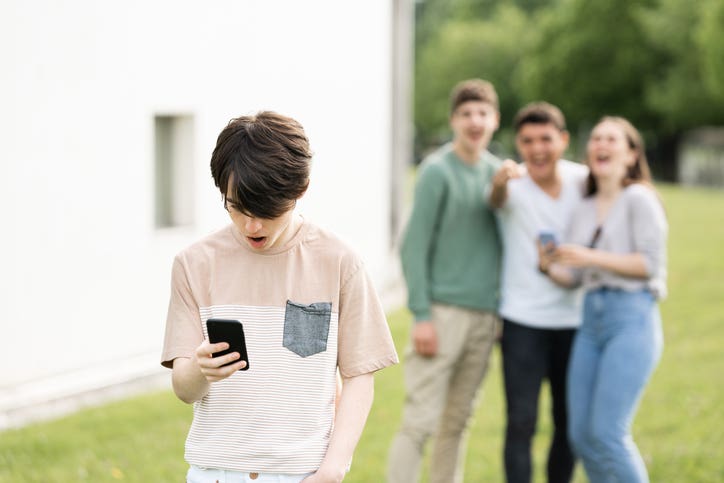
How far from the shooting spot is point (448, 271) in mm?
5949

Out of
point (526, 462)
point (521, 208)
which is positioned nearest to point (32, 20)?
point (521, 208)

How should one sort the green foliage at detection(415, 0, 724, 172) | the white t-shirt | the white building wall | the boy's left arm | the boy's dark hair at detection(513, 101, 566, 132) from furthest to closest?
the green foliage at detection(415, 0, 724, 172) → the white building wall → the boy's dark hair at detection(513, 101, 566, 132) → the white t-shirt → the boy's left arm

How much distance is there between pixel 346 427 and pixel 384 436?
17.4 feet

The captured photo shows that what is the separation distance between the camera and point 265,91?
12.4 metres

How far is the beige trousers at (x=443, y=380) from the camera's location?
5.89 metres

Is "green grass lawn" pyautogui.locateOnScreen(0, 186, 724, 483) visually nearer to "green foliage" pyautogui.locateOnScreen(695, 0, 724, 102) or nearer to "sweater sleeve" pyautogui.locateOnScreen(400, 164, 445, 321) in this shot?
"sweater sleeve" pyautogui.locateOnScreen(400, 164, 445, 321)

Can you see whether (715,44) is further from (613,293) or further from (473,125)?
(613,293)

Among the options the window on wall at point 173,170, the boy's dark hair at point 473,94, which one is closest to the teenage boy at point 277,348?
the boy's dark hair at point 473,94

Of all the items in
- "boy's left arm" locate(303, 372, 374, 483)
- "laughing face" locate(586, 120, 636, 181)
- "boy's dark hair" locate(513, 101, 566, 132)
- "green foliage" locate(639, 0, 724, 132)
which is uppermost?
"green foliage" locate(639, 0, 724, 132)

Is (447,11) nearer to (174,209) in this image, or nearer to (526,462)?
(174,209)

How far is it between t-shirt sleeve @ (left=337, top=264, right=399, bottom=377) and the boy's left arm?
43mm

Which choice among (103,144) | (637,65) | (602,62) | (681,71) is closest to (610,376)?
(103,144)

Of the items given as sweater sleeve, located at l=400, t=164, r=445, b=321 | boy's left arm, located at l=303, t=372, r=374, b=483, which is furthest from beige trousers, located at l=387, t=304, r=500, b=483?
boy's left arm, located at l=303, t=372, r=374, b=483

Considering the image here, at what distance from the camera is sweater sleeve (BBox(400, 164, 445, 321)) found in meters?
5.87
